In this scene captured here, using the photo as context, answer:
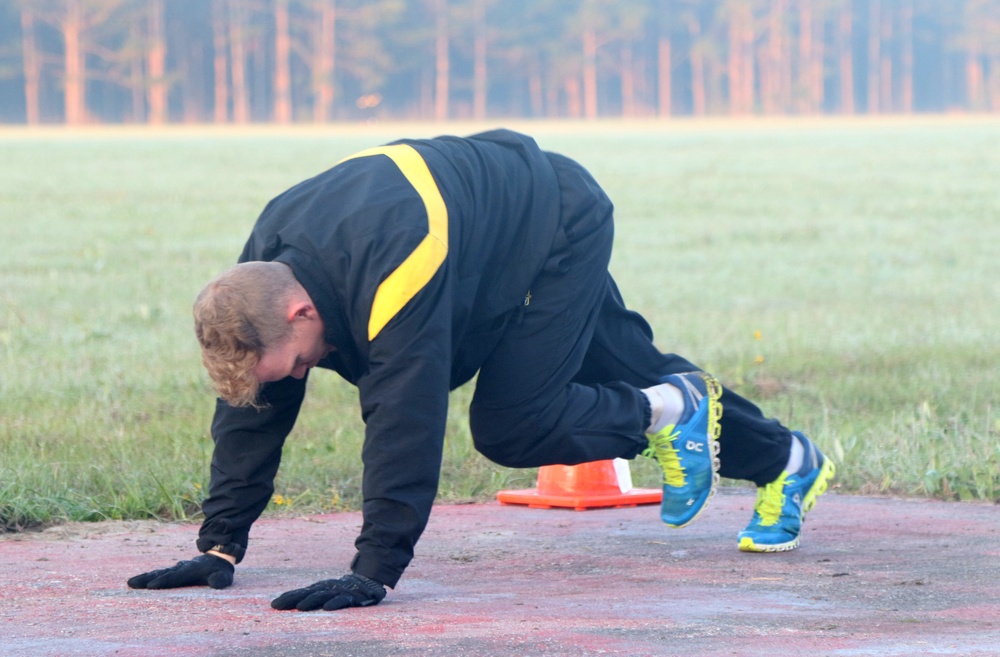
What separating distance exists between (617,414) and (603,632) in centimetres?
79

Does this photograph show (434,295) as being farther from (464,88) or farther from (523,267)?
(464,88)

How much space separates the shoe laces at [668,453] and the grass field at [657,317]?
1.62 meters

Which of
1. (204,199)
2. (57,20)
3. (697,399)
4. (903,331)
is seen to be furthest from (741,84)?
(697,399)

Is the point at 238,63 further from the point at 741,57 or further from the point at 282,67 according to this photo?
the point at 741,57

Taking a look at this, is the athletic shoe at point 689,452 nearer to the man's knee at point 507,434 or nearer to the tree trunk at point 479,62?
the man's knee at point 507,434

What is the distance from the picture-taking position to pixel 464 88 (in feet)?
276

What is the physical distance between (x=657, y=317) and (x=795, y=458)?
249 inches

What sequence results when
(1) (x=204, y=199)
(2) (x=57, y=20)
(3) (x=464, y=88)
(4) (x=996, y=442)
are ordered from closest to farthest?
1. (4) (x=996, y=442)
2. (1) (x=204, y=199)
3. (2) (x=57, y=20)
4. (3) (x=464, y=88)

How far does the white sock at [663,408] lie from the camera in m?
3.99

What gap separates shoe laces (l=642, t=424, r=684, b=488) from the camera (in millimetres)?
4016

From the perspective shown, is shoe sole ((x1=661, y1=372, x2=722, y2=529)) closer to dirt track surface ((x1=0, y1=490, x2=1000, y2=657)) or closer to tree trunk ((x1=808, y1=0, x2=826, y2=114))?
dirt track surface ((x1=0, y1=490, x2=1000, y2=657))

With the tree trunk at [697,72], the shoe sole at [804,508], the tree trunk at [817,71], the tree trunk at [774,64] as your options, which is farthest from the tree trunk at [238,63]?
the shoe sole at [804,508]

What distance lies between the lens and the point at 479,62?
3223 inches

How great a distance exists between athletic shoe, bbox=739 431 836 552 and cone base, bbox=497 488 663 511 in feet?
3.17
